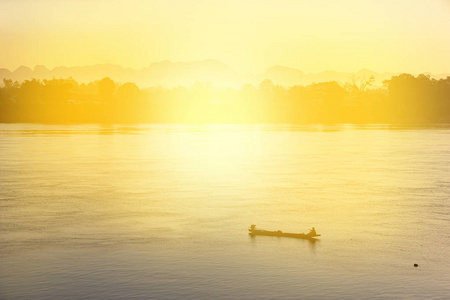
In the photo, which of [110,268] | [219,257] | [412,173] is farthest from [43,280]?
[412,173]

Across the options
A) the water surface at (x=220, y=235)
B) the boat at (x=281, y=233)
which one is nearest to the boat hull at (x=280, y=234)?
the boat at (x=281, y=233)

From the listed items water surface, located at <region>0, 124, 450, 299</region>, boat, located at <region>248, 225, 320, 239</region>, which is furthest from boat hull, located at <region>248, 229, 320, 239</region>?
water surface, located at <region>0, 124, 450, 299</region>

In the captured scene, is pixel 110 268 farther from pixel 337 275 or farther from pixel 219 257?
pixel 337 275

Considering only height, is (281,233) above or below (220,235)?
above

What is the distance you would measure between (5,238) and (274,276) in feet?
39.5

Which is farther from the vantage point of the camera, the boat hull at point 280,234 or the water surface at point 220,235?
the boat hull at point 280,234

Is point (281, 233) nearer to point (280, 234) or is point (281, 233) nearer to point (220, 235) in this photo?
point (280, 234)

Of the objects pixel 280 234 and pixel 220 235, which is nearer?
pixel 280 234

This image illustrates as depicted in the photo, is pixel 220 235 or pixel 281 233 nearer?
pixel 281 233

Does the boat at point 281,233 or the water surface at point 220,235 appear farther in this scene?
the boat at point 281,233

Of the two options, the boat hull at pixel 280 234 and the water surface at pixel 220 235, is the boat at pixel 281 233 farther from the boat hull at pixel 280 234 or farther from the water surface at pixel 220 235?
the water surface at pixel 220 235

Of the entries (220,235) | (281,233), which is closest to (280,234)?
(281,233)

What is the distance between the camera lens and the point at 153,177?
5100 centimetres

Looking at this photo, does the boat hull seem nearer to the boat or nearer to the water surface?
the boat
